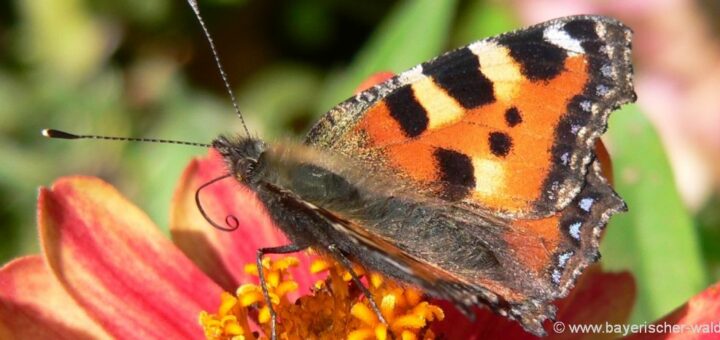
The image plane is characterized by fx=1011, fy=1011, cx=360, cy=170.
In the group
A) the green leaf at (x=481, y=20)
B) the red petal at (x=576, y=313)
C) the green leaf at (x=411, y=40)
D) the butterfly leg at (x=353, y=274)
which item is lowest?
the red petal at (x=576, y=313)

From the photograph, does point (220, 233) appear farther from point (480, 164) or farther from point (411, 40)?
point (411, 40)

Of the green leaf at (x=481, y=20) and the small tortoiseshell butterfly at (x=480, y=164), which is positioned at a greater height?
the green leaf at (x=481, y=20)

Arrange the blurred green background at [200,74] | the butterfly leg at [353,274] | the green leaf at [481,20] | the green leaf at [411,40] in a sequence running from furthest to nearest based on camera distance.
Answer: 1. the green leaf at [481,20]
2. the blurred green background at [200,74]
3. the green leaf at [411,40]
4. the butterfly leg at [353,274]

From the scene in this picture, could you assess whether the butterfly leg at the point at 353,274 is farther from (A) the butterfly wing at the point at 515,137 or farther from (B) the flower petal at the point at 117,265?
(B) the flower petal at the point at 117,265

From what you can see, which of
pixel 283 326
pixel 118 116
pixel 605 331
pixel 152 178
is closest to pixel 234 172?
pixel 283 326

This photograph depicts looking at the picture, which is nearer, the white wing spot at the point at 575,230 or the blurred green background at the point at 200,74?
the white wing spot at the point at 575,230

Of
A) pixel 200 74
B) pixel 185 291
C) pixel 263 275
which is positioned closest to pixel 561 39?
pixel 263 275

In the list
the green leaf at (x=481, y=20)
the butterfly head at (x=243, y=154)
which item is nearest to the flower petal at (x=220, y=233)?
the butterfly head at (x=243, y=154)
